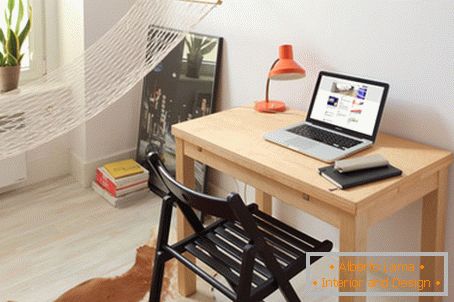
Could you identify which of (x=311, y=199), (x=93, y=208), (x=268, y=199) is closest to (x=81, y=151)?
(x=93, y=208)

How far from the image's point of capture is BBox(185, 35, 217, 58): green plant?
280cm

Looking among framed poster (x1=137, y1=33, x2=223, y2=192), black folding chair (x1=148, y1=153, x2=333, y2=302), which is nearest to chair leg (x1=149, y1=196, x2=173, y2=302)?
black folding chair (x1=148, y1=153, x2=333, y2=302)

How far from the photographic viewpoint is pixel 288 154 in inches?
74.5

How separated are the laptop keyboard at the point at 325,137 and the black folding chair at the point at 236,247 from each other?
1.02 ft

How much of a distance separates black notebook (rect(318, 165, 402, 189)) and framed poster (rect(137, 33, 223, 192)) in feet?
3.90

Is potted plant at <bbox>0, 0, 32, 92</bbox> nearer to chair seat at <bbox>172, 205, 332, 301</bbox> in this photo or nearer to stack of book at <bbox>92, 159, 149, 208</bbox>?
stack of book at <bbox>92, 159, 149, 208</bbox>

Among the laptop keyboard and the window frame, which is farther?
the window frame

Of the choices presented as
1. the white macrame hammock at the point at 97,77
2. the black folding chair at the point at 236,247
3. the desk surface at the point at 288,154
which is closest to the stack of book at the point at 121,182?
the white macrame hammock at the point at 97,77

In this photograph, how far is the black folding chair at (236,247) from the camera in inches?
63.5

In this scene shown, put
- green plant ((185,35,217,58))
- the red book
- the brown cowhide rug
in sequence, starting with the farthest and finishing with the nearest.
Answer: the red book → green plant ((185,35,217,58)) → the brown cowhide rug

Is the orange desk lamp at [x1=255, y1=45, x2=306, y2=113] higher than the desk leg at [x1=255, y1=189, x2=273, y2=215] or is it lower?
higher

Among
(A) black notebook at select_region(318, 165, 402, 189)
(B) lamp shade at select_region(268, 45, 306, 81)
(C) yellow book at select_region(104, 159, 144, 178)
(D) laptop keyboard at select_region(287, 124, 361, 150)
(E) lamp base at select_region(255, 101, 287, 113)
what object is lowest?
(C) yellow book at select_region(104, 159, 144, 178)

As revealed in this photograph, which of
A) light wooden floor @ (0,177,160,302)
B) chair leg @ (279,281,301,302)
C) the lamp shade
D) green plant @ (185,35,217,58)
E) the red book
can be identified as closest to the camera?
chair leg @ (279,281,301,302)

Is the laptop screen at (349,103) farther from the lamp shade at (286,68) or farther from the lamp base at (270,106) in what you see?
the lamp base at (270,106)
